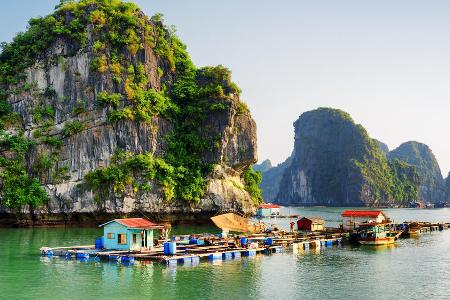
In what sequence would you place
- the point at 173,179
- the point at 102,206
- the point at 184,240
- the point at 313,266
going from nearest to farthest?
1. the point at 313,266
2. the point at 184,240
3. the point at 102,206
4. the point at 173,179

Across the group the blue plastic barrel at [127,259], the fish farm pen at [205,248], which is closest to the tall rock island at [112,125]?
the fish farm pen at [205,248]

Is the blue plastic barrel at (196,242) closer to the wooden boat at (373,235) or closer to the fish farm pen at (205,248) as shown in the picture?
the fish farm pen at (205,248)

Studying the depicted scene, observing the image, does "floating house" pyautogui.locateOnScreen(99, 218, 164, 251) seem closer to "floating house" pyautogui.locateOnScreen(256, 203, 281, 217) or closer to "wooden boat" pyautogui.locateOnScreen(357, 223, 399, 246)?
"wooden boat" pyautogui.locateOnScreen(357, 223, 399, 246)

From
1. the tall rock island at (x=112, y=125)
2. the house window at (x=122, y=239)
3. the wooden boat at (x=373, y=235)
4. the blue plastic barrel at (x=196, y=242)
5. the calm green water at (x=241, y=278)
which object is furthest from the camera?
the tall rock island at (x=112, y=125)

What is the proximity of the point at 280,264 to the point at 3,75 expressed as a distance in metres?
62.6

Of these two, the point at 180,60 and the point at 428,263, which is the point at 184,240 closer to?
the point at 428,263

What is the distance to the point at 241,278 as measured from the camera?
32344mm

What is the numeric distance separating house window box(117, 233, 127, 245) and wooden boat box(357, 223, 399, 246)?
26158mm

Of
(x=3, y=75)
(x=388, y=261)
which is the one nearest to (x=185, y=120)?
(x=3, y=75)

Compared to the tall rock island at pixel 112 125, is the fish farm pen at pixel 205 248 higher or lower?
lower

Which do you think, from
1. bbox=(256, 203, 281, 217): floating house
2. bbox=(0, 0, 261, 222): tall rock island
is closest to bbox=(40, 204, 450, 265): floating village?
bbox=(0, 0, 261, 222): tall rock island

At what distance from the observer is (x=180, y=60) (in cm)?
9356

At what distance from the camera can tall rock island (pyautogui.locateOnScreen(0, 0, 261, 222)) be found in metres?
75.8

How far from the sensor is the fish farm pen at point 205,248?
38625 millimetres
